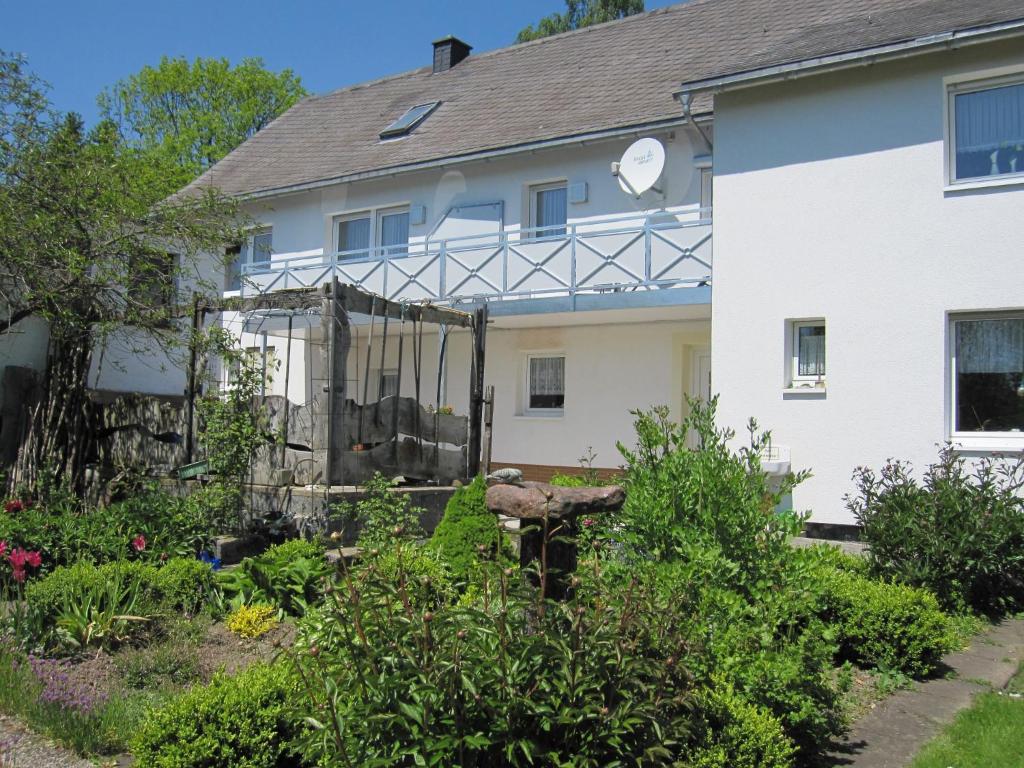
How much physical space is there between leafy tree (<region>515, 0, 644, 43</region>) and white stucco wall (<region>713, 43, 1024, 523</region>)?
27.0 meters

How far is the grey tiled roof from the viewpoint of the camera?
10.4 meters

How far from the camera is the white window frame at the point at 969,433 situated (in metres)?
8.43

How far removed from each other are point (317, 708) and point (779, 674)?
6.54 ft

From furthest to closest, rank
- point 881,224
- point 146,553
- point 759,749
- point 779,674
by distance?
point 881,224 < point 146,553 < point 779,674 < point 759,749

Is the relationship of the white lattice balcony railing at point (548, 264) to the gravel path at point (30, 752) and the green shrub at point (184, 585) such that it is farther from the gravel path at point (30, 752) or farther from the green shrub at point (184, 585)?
the gravel path at point (30, 752)

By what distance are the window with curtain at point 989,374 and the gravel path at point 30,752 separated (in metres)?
8.13

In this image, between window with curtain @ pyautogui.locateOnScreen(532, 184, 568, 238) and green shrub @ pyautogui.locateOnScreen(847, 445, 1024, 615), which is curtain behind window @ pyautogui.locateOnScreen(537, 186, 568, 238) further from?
green shrub @ pyautogui.locateOnScreen(847, 445, 1024, 615)

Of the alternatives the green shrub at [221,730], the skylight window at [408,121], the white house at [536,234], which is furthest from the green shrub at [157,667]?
the skylight window at [408,121]

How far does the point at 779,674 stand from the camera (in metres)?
3.81

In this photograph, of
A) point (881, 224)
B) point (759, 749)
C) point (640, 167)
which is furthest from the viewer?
point (640, 167)

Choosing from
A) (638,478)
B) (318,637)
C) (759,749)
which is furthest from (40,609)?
(759,749)

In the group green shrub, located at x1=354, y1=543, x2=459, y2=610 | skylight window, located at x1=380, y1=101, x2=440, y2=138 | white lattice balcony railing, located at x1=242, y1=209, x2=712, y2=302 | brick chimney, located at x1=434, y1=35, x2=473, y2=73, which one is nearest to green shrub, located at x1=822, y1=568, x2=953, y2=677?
green shrub, located at x1=354, y1=543, x2=459, y2=610

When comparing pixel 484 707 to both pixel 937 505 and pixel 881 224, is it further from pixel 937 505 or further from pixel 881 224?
pixel 881 224

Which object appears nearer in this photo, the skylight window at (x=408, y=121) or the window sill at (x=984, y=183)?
the window sill at (x=984, y=183)
